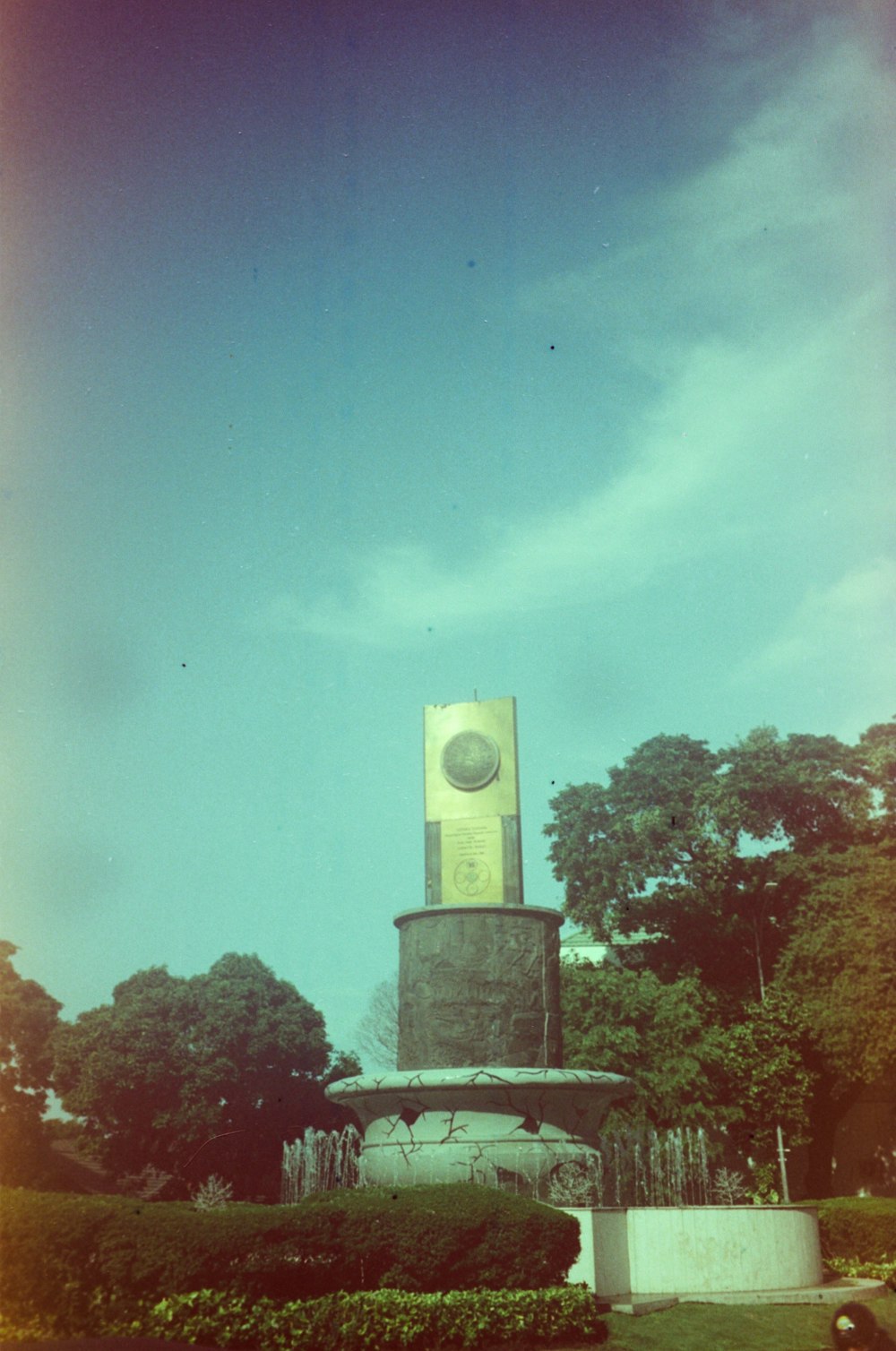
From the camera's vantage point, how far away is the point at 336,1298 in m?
9.55

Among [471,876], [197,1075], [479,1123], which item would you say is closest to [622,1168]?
[471,876]

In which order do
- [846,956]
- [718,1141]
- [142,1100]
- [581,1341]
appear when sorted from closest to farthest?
[581,1341]
[846,956]
[718,1141]
[142,1100]

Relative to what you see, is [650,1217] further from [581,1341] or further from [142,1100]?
[142,1100]

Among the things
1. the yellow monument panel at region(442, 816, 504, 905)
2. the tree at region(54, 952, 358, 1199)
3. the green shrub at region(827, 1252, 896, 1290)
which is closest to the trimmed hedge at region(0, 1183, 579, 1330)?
the green shrub at region(827, 1252, 896, 1290)

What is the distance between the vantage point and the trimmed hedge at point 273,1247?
8.05 metres

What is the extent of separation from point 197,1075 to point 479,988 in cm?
1676

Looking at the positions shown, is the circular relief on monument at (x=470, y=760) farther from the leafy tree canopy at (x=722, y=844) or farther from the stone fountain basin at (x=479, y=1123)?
the leafy tree canopy at (x=722, y=844)

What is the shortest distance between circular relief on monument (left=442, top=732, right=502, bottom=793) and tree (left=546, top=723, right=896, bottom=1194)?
10464 mm

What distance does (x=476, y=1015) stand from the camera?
1756 cm

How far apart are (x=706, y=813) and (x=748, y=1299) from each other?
1752 centimetres

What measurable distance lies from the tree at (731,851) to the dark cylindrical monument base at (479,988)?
11.5 m

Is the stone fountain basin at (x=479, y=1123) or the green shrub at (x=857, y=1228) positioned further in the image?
the green shrub at (x=857, y=1228)

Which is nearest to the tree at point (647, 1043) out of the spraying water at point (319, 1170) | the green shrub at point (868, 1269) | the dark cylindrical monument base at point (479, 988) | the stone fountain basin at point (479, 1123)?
the spraying water at point (319, 1170)

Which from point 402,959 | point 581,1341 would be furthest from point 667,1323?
point 402,959
